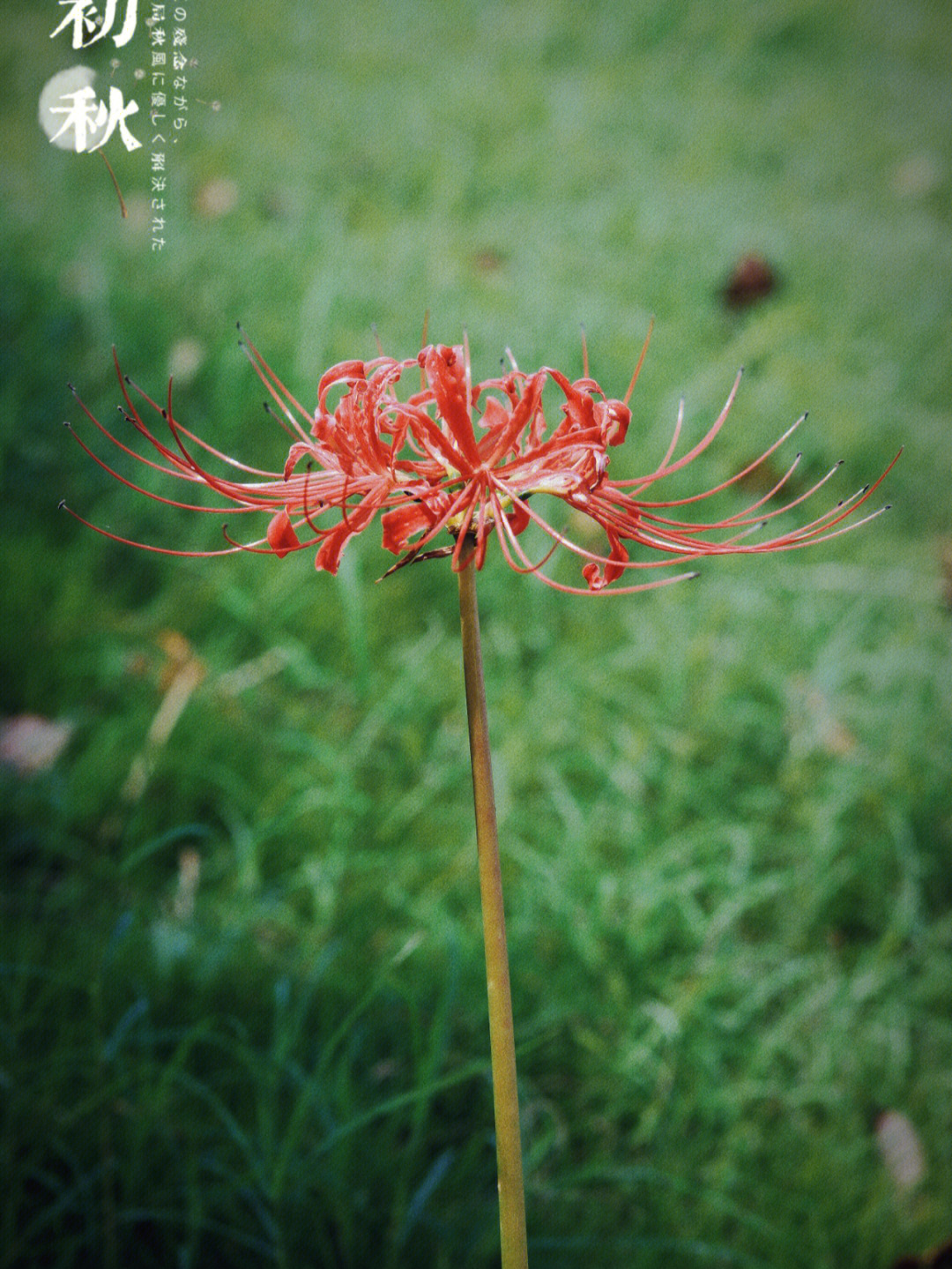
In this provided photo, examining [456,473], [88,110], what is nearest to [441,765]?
[88,110]

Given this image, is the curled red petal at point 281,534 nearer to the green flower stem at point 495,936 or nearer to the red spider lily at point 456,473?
the red spider lily at point 456,473

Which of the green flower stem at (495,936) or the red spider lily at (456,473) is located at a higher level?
the red spider lily at (456,473)

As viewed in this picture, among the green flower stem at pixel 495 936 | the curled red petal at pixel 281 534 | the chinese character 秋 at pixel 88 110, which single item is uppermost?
the chinese character 秋 at pixel 88 110

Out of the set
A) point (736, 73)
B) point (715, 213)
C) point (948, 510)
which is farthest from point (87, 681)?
point (736, 73)

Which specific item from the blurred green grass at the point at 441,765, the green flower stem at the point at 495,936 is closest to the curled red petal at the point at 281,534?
the green flower stem at the point at 495,936

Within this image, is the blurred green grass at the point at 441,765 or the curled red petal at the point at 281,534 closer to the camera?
the curled red petal at the point at 281,534

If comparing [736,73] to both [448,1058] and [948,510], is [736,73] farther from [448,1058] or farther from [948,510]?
[448,1058]
